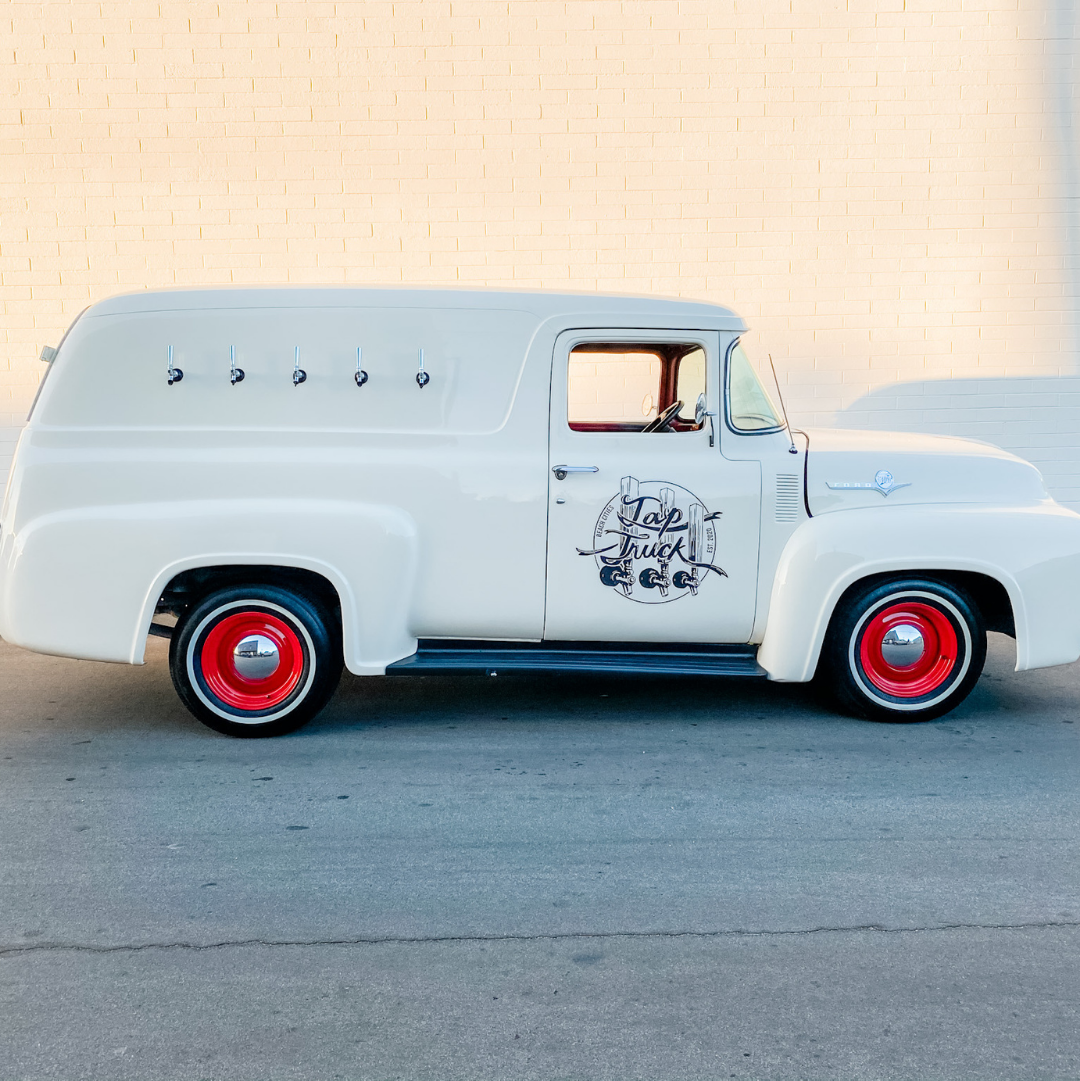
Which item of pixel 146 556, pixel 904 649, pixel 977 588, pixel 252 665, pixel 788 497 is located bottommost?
pixel 252 665

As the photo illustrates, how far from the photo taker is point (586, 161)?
29.5 ft

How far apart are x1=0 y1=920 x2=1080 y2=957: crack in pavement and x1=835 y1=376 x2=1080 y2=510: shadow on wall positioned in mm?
6543

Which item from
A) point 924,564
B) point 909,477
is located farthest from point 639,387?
point 924,564

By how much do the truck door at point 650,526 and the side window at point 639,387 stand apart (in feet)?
0.31

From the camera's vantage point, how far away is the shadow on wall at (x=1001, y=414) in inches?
367

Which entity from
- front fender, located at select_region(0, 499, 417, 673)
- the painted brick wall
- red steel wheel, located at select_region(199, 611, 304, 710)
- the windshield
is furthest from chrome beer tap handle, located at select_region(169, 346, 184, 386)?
the painted brick wall

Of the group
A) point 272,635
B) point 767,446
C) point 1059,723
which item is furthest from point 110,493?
point 1059,723

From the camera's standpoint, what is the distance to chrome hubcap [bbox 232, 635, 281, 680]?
203 inches

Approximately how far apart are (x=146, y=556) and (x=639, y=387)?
9.36 ft

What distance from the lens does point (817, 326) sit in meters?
9.26

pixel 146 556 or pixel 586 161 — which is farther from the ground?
pixel 586 161

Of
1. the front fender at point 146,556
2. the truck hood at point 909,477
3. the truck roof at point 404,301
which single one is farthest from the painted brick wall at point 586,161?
the front fender at point 146,556

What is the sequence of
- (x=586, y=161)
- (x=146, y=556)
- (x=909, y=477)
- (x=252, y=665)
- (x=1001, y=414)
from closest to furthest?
(x=146, y=556)
(x=252, y=665)
(x=909, y=477)
(x=586, y=161)
(x=1001, y=414)

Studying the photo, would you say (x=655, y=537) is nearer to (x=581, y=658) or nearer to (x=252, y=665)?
(x=581, y=658)
